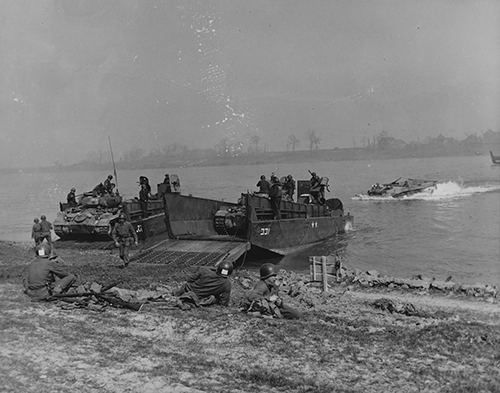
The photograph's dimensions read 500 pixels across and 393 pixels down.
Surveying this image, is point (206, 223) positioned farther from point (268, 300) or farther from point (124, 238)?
point (268, 300)

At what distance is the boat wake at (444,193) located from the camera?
141ft

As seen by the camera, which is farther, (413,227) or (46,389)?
(413,227)

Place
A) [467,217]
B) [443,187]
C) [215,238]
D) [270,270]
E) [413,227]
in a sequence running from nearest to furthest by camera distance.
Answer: [270,270] → [215,238] → [413,227] → [467,217] → [443,187]

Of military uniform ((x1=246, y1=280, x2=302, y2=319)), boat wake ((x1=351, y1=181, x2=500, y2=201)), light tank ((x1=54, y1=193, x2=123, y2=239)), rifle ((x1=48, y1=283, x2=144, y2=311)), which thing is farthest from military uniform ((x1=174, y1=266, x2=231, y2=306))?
boat wake ((x1=351, y1=181, x2=500, y2=201))

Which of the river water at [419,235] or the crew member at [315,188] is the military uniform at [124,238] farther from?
the crew member at [315,188]

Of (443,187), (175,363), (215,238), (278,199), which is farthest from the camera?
(443,187)

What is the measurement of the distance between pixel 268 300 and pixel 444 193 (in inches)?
1652

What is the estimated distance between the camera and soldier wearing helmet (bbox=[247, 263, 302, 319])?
28.6ft

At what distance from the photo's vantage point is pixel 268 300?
8906mm

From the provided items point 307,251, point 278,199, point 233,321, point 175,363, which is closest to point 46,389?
point 175,363

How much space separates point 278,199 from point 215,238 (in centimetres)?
302

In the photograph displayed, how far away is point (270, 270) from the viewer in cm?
892

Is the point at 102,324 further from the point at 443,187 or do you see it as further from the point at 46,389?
the point at 443,187

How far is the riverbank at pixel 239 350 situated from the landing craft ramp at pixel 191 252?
4.87m
